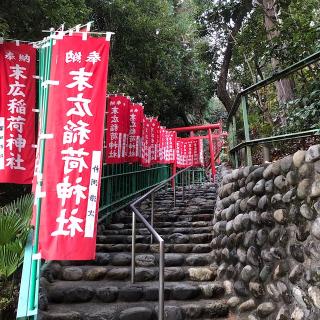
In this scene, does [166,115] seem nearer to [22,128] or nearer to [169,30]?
[169,30]

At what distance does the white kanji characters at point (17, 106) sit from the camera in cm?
517

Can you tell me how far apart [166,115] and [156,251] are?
43.5ft

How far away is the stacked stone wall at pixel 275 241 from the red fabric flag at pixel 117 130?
326cm

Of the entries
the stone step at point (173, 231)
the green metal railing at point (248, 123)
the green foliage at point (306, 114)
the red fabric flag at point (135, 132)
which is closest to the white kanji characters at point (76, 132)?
the green metal railing at point (248, 123)

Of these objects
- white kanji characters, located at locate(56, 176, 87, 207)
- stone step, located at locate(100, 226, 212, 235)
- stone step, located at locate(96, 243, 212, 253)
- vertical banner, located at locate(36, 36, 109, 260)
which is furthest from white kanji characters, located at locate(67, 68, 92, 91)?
stone step, located at locate(100, 226, 212, 235)

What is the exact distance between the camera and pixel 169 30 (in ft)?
46.1

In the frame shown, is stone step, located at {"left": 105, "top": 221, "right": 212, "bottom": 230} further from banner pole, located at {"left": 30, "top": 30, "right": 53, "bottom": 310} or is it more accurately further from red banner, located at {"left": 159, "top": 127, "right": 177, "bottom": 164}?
red banner, located at {"left": 159, "top": 127, "right": 177, "bottom": 164}

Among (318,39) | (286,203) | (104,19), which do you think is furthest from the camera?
(104,19)

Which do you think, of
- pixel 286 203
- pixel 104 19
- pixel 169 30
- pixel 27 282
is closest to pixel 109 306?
pixel 27 282

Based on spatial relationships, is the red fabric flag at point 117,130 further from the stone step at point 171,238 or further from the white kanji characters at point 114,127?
the stone step at point 171,238

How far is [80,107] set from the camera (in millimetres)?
3604

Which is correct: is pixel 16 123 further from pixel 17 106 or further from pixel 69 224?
pixel 69 224

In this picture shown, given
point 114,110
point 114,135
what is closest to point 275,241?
point 114,135

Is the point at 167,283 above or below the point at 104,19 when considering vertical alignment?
below
